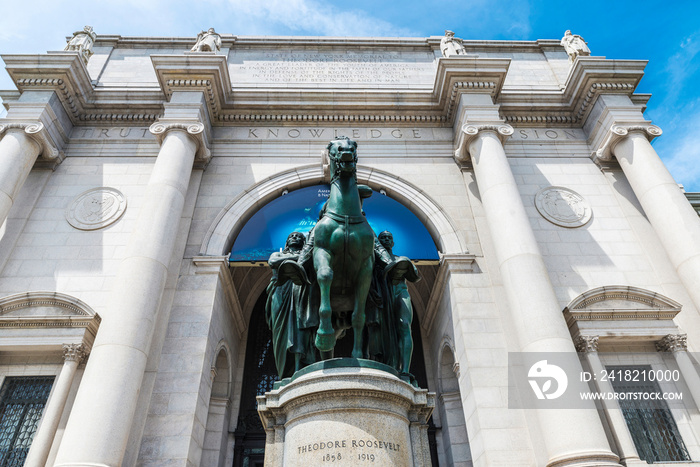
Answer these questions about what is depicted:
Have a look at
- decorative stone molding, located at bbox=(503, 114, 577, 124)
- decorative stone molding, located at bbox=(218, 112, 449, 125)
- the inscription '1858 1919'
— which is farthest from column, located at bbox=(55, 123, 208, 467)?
decorative stone molding, located at bbox=(503, 114, 577, 124)

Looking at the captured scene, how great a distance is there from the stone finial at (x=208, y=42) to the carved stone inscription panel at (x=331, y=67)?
111cm

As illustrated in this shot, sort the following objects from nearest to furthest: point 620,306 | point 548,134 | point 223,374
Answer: point 620,306, point 223,374, point 548,134

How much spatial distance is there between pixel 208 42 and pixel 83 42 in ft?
13.9

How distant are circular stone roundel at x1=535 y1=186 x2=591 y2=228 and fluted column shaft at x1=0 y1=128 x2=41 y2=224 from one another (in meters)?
13.8

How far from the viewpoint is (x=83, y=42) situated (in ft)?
53.2

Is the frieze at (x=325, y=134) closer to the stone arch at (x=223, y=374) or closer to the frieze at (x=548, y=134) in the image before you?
the frieze at (x=548, y=134)

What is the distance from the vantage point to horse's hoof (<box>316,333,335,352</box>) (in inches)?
255

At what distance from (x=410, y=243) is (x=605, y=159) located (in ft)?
21.1

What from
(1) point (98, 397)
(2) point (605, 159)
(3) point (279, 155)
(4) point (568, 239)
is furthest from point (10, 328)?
(2) point (605, 159)

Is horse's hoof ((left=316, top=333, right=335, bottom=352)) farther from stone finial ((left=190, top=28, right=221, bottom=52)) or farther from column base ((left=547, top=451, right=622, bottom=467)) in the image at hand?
stone finial ((left=190, top=28, right=221, bottom=52))

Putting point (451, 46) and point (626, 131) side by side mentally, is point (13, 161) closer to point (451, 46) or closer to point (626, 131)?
point (451, 46)

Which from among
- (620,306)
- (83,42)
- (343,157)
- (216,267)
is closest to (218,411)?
(216,267)

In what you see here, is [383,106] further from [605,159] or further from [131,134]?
[131,134]

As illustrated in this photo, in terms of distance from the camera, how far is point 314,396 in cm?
572
